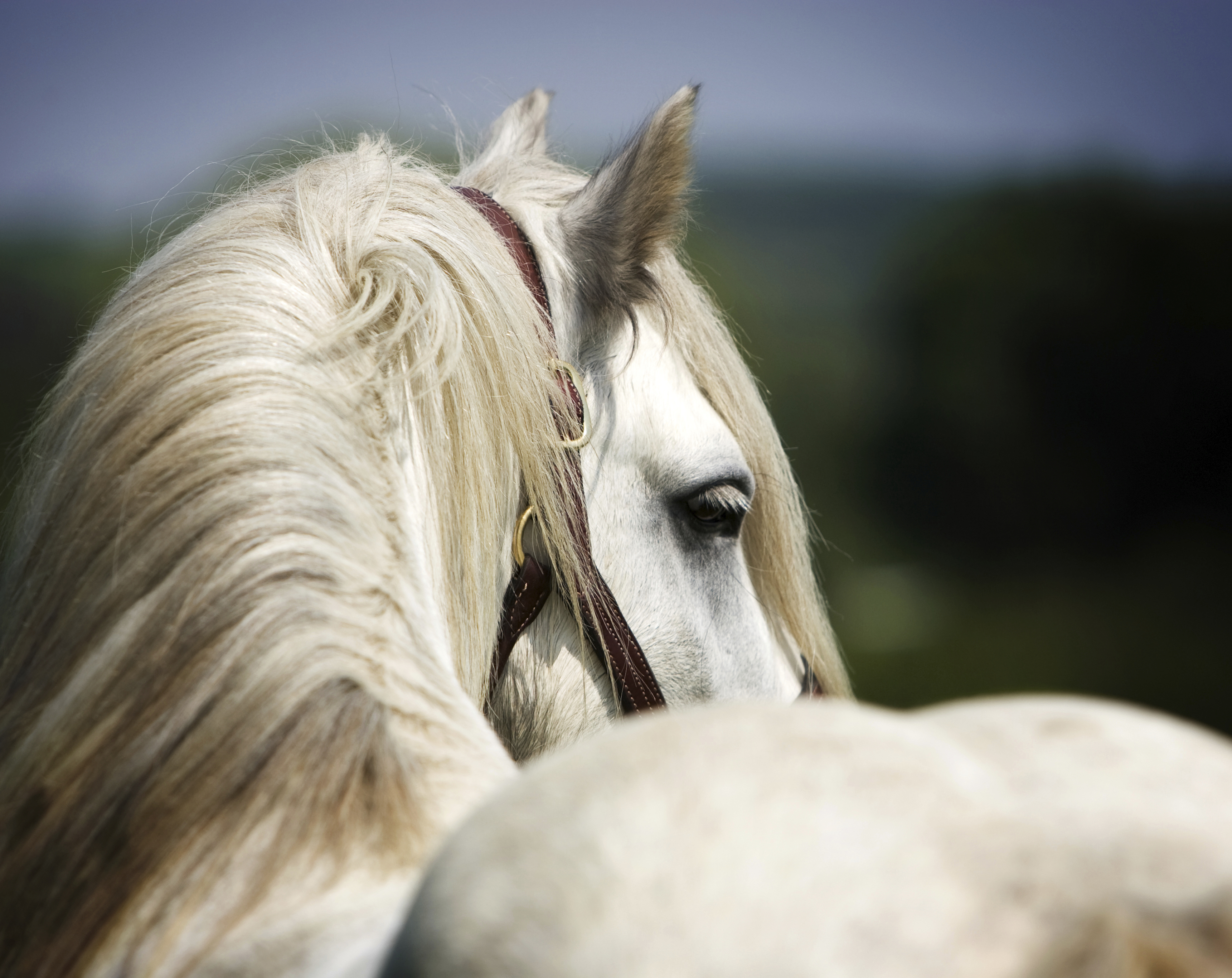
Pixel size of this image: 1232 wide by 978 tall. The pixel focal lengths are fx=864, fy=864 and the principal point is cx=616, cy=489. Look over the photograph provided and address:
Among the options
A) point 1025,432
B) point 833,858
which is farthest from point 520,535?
point 1025,432

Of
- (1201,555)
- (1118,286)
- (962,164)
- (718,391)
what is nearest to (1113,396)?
(1118,286)

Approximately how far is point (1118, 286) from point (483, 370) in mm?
14663

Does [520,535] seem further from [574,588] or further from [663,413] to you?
[663,413]

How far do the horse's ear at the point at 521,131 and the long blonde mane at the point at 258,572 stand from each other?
522 millimetres

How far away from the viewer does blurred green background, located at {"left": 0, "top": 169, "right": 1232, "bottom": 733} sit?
1098 cm

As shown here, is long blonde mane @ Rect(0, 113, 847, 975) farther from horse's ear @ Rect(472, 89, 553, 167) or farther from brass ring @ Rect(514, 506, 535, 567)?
horse's ear @ Rect(472, 89, 553, 167)

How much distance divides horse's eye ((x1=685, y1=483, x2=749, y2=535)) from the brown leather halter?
0.55 ft

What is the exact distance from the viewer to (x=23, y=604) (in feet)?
2.35

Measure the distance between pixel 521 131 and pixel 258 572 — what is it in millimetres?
1149

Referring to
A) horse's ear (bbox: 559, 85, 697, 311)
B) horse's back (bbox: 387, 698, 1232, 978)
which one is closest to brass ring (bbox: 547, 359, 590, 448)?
horse's ear (bbox: 559, 85, 697, 311)

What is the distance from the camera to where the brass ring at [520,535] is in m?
1.01

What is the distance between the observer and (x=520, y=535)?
102 cm

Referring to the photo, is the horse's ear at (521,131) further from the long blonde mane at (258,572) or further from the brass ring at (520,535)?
the brass ring at (520,535)

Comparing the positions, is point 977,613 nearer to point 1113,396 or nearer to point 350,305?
point 1113,396
